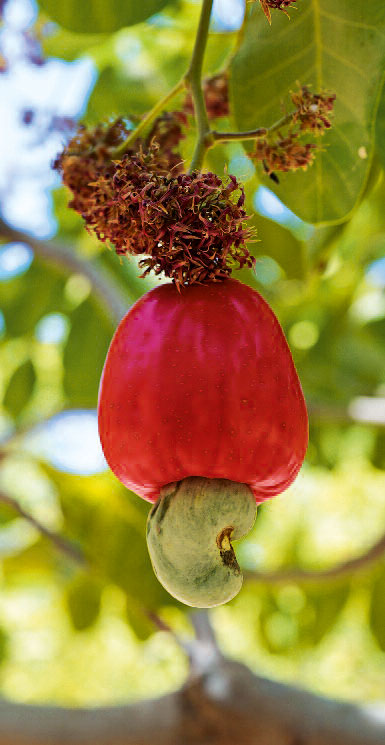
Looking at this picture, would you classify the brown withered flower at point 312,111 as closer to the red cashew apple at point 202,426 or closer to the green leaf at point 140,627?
the red cashew apple at point 202,426

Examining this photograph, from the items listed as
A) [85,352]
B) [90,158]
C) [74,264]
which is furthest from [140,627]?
[90,158]

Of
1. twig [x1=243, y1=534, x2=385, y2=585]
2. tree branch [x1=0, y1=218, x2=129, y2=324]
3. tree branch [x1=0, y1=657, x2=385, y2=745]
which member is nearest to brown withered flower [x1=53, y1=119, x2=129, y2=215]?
tree branch [x1=0, y1=218, x2=129, y2=324]

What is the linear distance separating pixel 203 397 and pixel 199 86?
1.30ft

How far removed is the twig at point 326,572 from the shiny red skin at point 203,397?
134 centimetres

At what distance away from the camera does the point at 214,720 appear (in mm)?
1802

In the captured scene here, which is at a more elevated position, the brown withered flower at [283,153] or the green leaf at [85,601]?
the brown withered flower at [283,153]

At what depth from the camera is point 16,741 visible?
5.62 feet

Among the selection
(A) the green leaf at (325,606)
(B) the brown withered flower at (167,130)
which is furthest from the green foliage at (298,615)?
(B) the brown withered flower at (167,130)

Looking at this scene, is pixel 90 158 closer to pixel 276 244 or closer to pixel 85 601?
pixel 276 244

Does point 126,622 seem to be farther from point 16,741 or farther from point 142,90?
point 142,90

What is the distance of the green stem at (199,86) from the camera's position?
89cm

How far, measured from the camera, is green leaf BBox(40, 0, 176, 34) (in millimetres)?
1178

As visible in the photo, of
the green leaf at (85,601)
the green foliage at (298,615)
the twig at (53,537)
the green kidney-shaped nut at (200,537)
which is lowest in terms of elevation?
the green foliage at (298,615)

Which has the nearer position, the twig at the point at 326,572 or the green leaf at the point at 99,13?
the green leaf at the point at 99,13
